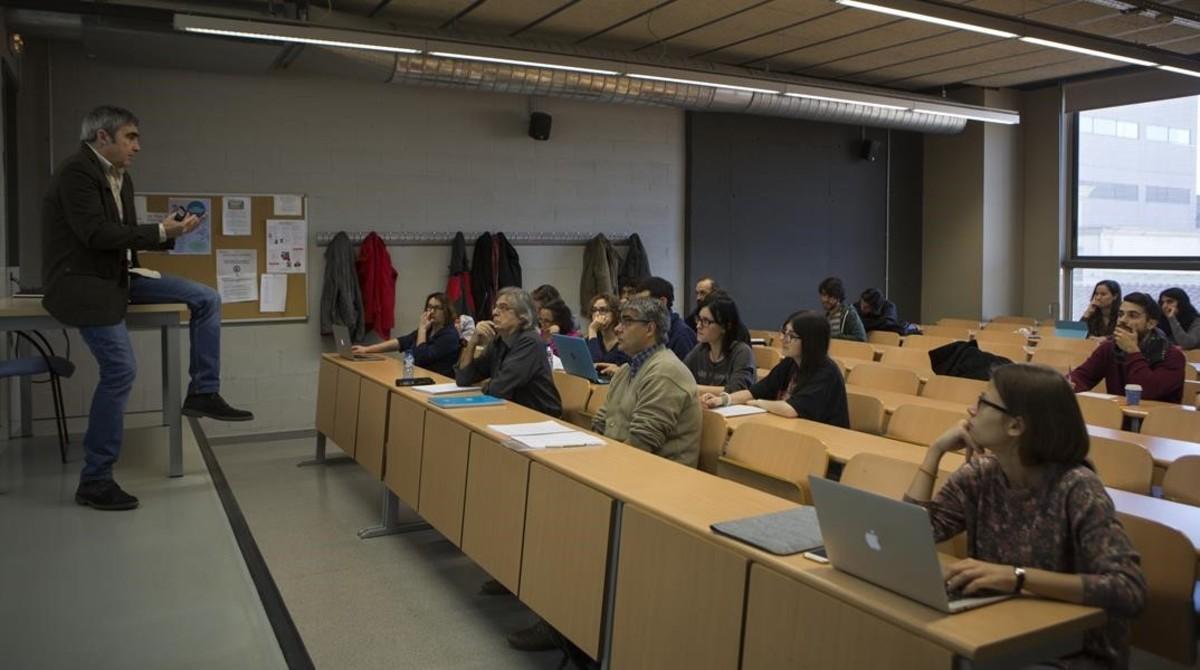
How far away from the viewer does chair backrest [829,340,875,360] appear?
22.6ft

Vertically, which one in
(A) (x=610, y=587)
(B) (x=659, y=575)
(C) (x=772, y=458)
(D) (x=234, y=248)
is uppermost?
(D) (x=234, y=248)

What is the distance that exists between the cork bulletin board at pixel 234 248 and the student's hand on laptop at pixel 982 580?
6.61 metres

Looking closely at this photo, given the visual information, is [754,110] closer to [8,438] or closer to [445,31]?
[445,31]

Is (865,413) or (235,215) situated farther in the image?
(235,215)

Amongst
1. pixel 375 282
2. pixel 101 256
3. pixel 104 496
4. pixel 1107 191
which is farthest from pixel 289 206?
pixel 1107 191

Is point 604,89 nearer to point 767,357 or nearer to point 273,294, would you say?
point 767,357

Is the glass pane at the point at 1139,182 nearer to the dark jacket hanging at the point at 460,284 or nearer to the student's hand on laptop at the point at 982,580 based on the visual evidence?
the dark jacket hanging at the point at 460,284

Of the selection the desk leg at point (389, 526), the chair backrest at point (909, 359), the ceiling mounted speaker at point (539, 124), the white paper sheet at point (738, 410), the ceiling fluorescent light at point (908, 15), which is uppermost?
the ceiling fluorescent light at point (908, 15)

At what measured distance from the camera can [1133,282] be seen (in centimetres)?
971

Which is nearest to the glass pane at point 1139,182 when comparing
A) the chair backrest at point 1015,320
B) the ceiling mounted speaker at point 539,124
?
the chair backrest at point 1015,320

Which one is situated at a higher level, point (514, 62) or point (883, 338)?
point (514, 62)

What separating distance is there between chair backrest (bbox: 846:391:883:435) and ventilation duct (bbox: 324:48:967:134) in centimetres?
379

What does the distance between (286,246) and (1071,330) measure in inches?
268

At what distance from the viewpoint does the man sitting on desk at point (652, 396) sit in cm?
361
